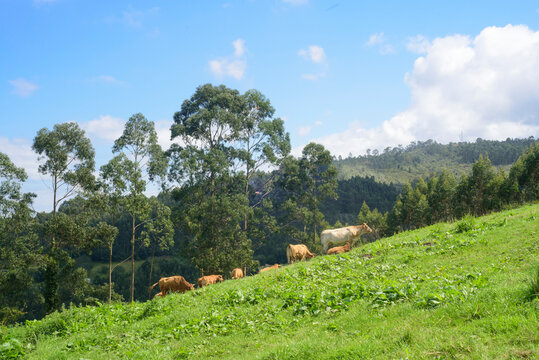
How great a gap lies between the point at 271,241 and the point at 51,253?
72.8 metres

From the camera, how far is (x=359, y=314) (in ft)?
24.4

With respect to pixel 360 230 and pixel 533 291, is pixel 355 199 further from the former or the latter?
pixel 533 291

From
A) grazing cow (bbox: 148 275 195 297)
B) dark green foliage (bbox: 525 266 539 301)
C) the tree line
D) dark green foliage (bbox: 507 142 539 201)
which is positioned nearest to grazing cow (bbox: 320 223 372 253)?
grazing cow (bbox: 148 275 195 297)

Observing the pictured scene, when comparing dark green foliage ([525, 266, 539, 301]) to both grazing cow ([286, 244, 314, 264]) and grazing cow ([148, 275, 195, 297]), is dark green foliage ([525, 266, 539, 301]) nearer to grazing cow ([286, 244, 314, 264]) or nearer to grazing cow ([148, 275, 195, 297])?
grazing cow ([286, 244, 314, 264])

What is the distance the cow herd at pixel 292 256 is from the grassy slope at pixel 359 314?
292 inches

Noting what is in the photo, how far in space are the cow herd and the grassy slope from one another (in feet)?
24.3

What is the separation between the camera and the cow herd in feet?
68.6

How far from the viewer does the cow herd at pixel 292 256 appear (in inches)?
823

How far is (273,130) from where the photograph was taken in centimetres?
3850

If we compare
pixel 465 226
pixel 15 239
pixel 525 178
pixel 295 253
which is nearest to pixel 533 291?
pixel 465 226

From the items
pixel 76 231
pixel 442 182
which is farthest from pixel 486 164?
pixel 76 231

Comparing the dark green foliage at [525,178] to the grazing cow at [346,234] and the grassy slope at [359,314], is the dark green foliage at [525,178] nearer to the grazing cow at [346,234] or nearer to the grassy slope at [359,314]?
the grazing cow at [346,234]

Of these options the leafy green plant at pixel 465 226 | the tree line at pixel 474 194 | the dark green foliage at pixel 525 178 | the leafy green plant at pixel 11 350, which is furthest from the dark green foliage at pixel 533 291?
the dark green foliage at pixel 525 178

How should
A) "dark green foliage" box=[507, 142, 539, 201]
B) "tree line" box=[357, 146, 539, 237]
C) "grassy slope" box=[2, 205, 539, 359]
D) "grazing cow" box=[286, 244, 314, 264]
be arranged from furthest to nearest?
"tree line" box=[357, 146, 539, 237] < "dark green foliage" box=[507, 142, 539, 201] < "grazing cow" box=[286, 244, 314, 264] < "grassy slope" box=[2, 205, 539, 359]
